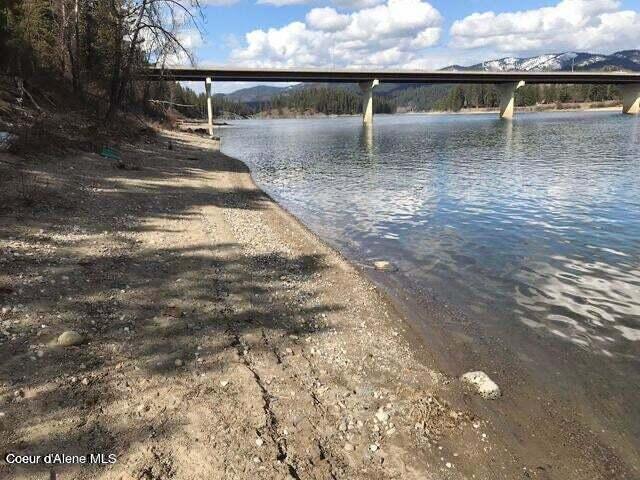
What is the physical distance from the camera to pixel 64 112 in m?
29.6

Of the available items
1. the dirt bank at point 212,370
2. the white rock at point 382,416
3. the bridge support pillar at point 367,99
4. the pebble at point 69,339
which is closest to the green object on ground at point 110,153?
the dirt bank at point 212,370

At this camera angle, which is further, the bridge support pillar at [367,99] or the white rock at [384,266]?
the bridge support pillar at [367,99]

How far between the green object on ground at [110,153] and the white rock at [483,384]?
22391 mm

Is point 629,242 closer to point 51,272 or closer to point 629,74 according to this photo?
point 51,272

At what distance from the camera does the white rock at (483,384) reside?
7.33m

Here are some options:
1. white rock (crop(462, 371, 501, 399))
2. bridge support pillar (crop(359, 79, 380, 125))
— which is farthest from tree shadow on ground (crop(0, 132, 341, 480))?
bridge support pillar (crop(359, 79, 380, 125))

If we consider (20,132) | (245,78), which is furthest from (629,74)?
(20,132)

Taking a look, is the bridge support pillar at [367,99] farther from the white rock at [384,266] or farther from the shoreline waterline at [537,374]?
the shoreline waterline at [537,374]

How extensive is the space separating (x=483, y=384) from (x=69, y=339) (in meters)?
6.51

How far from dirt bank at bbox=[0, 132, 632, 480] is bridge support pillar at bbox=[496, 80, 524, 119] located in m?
148

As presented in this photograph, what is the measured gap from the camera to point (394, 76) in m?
128

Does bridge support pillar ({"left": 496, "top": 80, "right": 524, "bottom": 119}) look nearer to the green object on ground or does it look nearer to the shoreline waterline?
the green object on ground

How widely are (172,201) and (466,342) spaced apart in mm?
13123

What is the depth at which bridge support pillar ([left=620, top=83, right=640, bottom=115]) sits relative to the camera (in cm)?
13838
